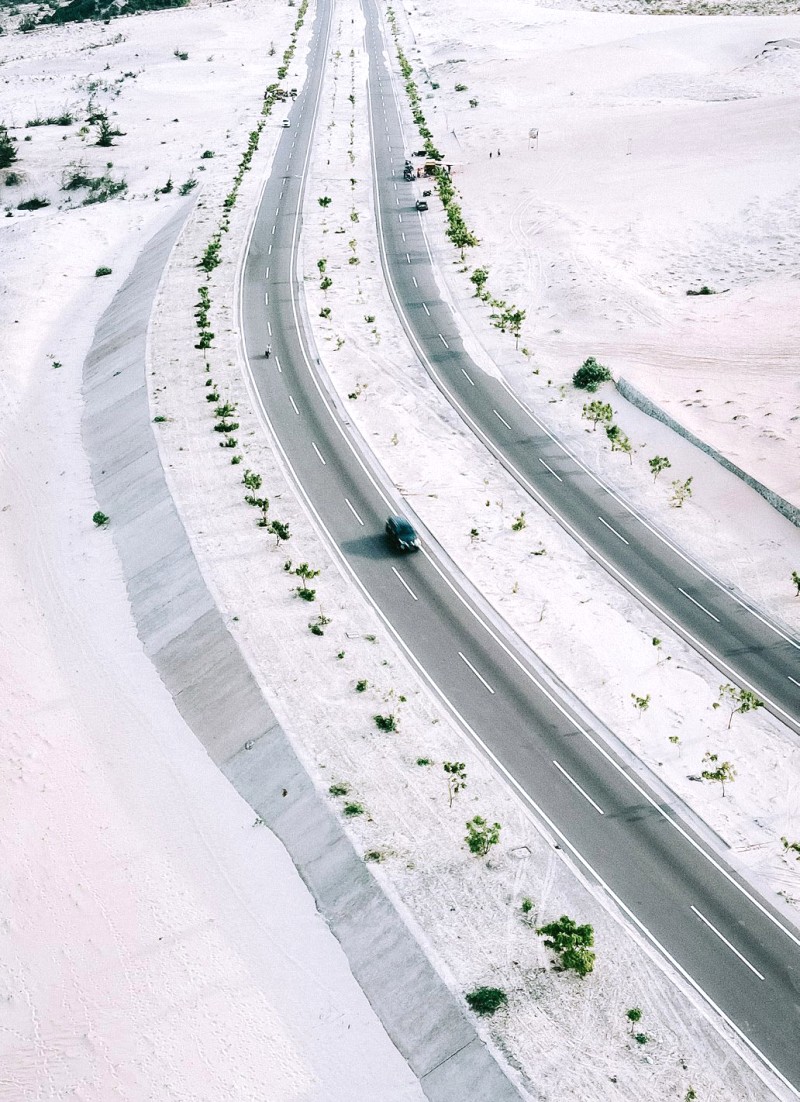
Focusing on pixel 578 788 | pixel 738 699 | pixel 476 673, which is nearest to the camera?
pixel 578 788

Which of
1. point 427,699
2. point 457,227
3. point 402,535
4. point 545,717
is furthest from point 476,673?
point 457,227

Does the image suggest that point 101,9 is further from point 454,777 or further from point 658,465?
point 454,777

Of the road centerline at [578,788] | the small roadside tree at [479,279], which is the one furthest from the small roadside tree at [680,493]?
the small roadside tree at [479,279]

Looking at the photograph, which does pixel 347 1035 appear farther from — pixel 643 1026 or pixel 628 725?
pixel 628 725

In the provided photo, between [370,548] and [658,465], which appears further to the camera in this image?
[658,465]

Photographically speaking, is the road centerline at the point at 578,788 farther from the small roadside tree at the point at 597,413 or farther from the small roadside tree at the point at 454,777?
the small roadside tree at the point at 597,413

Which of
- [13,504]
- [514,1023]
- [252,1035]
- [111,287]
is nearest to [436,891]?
[514,1023]
